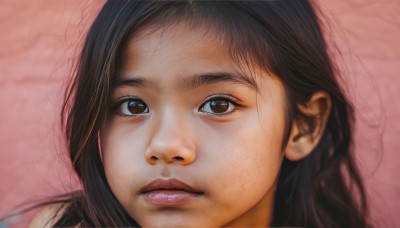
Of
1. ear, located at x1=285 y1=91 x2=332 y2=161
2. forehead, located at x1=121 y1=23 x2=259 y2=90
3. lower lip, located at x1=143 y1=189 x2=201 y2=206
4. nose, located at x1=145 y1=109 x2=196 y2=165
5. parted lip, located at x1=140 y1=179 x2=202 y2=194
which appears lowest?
lower lip, located at x1=143 y1=189 x2=201 y2=206

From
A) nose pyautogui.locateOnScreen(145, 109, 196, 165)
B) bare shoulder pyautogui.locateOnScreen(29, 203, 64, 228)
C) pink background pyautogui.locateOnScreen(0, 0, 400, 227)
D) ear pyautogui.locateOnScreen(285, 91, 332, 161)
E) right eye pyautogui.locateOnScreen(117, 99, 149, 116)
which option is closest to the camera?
nose pyautogui.locateOnScreen(145, 109, 196, 165)

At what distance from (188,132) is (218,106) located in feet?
0.32

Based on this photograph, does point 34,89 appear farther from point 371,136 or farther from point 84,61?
point 371,136

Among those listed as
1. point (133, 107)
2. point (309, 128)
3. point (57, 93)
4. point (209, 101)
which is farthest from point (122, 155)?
point (57, 93)

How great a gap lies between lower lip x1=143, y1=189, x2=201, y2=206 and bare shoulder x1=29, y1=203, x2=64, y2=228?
43 cm

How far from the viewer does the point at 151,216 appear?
4.37ft

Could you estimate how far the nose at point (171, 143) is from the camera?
4.08 feet

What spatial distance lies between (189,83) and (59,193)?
30.6 inches

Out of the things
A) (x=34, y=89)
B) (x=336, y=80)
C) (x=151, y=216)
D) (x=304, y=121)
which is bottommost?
(x=151, y=216)

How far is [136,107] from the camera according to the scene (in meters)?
1.36

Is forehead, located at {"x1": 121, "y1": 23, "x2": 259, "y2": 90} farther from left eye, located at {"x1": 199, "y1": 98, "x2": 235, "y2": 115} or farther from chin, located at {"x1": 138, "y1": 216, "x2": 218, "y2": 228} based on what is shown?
chin, located at {"x1": 138, "y1": 216, "x2": 218, "y2": 228}

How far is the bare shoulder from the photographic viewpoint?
5.40 feet

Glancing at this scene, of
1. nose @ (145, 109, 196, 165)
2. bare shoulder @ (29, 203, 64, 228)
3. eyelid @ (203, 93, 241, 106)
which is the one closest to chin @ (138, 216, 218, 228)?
nose @ (145, 109, 196, 165)

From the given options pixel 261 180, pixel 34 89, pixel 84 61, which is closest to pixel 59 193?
pixel 34 89
